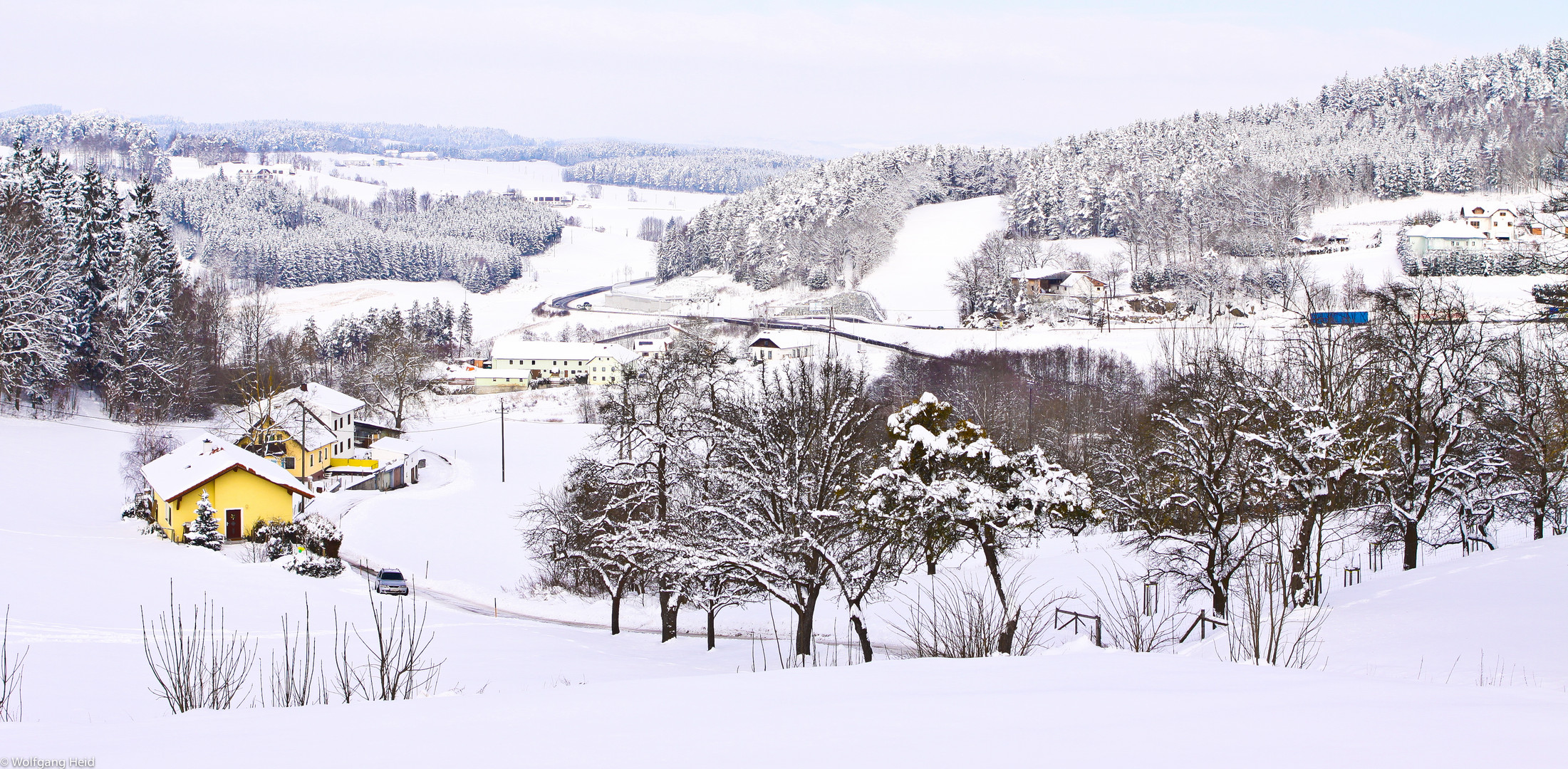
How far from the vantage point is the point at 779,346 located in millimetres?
68125

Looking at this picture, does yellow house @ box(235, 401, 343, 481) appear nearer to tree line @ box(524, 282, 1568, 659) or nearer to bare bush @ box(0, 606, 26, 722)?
tree line @ box(524, 282, 1568, 659)

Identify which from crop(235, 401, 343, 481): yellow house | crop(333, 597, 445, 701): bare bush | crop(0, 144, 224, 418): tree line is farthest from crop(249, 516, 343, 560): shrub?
crop(0, 144, 224, 418): tree line

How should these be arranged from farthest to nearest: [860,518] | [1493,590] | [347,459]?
[347,459], [860,518], [1493,590]

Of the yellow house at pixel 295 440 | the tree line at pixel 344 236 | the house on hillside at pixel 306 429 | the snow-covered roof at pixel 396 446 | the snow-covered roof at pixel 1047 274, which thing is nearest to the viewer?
the yellow house at pixel 295 440

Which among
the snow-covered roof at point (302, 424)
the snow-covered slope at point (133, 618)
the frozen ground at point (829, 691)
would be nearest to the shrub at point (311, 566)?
the snow-covered slope at point (133, 618)

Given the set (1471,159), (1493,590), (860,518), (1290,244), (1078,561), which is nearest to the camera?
(1493,590)

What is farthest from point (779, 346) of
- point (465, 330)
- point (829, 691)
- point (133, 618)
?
point (829, 691)

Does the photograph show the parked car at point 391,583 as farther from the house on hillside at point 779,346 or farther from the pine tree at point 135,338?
the house on hillside at point 779,346

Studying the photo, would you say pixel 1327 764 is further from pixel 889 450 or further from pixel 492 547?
pixel 492 547

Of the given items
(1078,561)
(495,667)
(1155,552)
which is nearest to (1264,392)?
(1155,552)

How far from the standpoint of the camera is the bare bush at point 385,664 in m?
5.77

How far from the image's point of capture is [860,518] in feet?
53.2

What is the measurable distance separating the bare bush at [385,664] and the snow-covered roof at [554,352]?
50801 millimetres

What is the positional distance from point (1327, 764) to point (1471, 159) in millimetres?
114937
